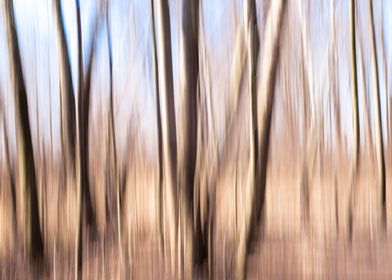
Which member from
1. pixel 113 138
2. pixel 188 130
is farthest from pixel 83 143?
pixel 188 130

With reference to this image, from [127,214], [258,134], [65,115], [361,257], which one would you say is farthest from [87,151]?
[361,257]

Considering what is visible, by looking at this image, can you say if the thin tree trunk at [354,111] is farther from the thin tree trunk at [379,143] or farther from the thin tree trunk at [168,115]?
the thin tree trunk at [168,115]

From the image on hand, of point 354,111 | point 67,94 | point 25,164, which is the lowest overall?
point 25,164

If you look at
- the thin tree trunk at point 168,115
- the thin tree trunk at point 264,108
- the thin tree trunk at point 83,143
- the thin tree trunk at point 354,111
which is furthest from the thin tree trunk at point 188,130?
the thin tree trunk at point 354,111

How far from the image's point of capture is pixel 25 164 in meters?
1.38

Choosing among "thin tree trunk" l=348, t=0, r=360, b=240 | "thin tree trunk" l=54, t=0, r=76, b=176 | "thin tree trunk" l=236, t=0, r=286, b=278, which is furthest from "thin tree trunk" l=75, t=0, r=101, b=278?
"thin tree trunk" l=348, t=0, r=360, b=240

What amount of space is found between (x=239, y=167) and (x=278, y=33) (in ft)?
1.38

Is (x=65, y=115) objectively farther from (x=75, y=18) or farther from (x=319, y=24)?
(x=319, y=24)

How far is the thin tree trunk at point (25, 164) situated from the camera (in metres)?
1.38

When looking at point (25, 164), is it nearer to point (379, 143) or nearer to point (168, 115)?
point (168, 115)

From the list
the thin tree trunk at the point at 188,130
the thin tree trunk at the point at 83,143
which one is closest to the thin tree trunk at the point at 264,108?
the thin tree trunk at the point at 188,130

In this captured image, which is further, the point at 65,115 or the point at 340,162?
the point at 65,115

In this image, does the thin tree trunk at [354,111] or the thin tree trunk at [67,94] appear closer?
the thin tree trunk at [354,111]

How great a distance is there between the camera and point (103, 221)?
4.40 feet
